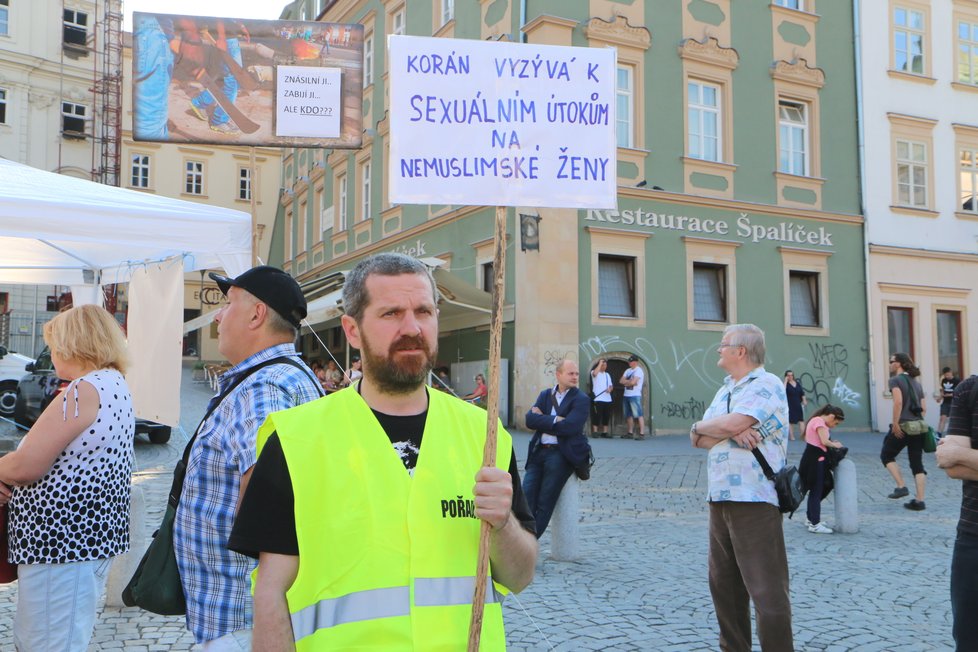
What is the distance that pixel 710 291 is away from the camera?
20594mm

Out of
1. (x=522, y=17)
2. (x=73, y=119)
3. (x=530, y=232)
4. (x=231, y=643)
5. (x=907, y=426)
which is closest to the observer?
(x=231, y=643)

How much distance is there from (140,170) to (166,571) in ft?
139

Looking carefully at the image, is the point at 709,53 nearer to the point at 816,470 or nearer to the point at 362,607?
the point at 816,470

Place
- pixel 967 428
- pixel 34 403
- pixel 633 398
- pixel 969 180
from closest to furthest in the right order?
1. pixel 967 428
2. pixel 34 403
3. pixel 633 398
4. pixel 969 180

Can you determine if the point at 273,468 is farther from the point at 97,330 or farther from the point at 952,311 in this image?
the point at 952,311

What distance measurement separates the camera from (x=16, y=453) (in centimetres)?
313

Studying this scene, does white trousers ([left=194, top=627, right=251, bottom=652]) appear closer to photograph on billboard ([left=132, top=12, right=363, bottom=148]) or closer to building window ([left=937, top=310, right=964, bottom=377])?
photograph on billboard ([left=132, top=12, right=363, bottom=148])

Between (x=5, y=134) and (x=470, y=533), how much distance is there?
41869mm

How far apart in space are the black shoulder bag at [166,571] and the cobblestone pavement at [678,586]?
234cm

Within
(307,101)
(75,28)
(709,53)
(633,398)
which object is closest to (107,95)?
(75,28)

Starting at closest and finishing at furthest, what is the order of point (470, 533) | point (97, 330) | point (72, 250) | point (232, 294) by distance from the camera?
point (470, 533) → point (232, 294) → point (97, 330) → point (72, 250)

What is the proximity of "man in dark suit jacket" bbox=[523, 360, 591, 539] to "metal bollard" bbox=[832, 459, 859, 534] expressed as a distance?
312 centimetres

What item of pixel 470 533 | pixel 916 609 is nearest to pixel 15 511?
pixel 470 533

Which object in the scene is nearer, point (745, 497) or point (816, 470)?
point (745, 497)
